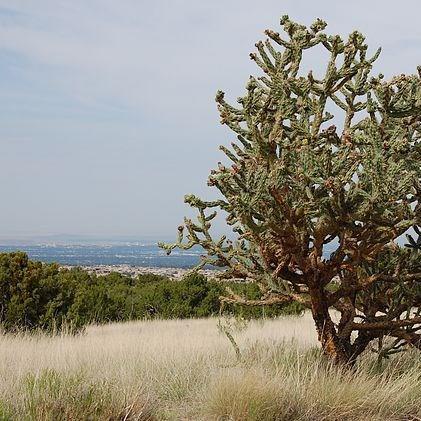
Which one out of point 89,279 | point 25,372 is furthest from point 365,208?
point 89,279

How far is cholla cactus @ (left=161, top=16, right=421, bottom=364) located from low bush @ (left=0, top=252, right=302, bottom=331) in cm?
524

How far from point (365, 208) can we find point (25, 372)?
11.6ft

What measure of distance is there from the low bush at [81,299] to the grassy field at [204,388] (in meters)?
3.99

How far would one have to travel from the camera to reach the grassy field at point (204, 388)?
4848mm

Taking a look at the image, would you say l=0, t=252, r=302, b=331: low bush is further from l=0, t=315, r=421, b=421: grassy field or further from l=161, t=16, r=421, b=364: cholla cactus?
l=161, t=16, r=421, b=364: cholla cactus

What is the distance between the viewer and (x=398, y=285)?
6594 millimetres

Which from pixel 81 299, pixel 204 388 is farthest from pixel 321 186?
pixel 81 299

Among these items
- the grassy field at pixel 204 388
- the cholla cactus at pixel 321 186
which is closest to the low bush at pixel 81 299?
the grassy field at pixel 204 388

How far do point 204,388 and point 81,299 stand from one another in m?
8.75

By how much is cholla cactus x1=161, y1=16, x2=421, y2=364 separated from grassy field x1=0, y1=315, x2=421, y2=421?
2.22 feet

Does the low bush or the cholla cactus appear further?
the low bush

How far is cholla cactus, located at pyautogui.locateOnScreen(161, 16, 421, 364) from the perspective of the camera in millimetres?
5160

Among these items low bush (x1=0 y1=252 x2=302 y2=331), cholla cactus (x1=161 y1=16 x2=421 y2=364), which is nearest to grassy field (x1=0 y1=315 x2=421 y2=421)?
cholla cactus (x1=161 y1=16 x2=421 y2=364)

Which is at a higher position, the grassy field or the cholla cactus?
the cholla cactus
